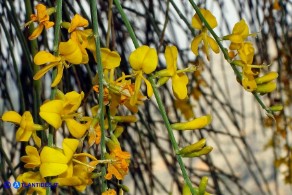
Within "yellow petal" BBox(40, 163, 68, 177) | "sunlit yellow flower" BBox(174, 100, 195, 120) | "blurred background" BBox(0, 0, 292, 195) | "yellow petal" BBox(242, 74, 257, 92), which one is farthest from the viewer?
"sunlit yellow flower" BBox(174, 100, 195, 120)

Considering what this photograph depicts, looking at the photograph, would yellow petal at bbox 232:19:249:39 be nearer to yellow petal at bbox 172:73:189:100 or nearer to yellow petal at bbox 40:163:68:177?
yellow petal at bbox 172:73:189:100

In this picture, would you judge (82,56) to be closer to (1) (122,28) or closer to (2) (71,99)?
(2) (71,99)

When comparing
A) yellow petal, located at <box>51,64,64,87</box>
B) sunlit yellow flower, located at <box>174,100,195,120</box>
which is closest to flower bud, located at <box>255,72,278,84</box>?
yellow petal, located at <box>51,64,64,87</box>

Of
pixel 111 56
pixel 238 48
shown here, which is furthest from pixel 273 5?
pixel 111 56

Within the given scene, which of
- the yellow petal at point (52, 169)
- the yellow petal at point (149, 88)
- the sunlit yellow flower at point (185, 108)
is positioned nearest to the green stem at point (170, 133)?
the yellow petal at point (149, 88)

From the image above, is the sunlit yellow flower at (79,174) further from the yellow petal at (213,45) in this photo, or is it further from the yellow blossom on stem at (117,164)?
the yellow petal at (213,45)
